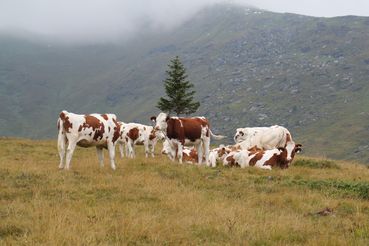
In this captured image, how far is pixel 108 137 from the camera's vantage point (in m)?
22.0

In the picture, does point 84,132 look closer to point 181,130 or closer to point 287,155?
point 181,130

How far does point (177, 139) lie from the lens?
25562 mm

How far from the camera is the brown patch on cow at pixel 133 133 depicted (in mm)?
34688

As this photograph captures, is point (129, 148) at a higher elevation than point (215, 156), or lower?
higher

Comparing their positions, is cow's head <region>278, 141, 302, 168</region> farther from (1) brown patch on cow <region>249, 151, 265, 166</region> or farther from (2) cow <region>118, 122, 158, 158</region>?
(2) cow <region>118, 122, 158, 158</region>

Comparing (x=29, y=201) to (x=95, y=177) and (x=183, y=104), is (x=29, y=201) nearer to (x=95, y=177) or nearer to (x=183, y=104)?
(x=95, y=177)

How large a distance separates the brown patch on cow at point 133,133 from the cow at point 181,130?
820 cm

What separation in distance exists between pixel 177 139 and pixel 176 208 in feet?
41.1

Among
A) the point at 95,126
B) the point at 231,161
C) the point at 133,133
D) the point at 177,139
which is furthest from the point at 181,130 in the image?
the point at 133,133

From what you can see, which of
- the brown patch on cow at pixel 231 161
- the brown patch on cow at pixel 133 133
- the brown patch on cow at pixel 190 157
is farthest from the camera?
the brown patch on cow at pixel 133 133

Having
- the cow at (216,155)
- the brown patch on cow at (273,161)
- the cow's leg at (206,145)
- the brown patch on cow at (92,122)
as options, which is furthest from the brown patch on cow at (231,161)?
the brown patch on cow at (92,122)

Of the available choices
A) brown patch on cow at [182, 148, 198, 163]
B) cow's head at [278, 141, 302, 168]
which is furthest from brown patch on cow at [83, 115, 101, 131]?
brown patch on cow at [182, 148, 198, 163]

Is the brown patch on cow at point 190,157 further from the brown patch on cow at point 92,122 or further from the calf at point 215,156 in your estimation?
the brown patch on cow at point 92,122

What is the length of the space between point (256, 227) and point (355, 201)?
17.4 feet
